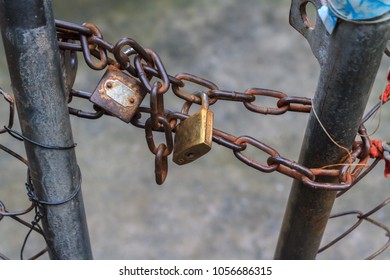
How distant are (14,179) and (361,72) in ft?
6.01

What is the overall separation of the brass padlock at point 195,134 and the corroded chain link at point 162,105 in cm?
1

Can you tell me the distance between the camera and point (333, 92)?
29.0 inches

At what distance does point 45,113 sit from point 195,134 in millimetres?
197

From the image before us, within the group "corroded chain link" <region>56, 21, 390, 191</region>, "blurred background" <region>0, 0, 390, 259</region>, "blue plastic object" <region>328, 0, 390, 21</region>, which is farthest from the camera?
"blurred background" <region>0, 0, 390, 259</region>

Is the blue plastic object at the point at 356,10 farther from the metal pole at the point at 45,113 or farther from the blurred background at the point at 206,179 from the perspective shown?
the blurred background at the point at 206,179

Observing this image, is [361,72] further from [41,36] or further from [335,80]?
[41,36]

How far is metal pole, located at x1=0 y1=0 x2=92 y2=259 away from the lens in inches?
26.1

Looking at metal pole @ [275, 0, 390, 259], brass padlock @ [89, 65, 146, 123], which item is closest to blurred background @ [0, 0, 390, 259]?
metal pole @ [275, 0, 390, 259]

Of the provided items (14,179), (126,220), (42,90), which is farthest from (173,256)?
(42,90)

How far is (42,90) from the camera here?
0.71m

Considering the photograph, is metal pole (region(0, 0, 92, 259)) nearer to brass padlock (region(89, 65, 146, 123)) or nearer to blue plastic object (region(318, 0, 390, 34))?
brass padlock (region(89, 65, 146, 123))

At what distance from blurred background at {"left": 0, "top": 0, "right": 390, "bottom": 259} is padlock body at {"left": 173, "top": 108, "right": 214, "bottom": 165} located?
4.25 feet

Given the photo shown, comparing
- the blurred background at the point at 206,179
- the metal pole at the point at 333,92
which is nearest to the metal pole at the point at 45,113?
the metal pole at the point at 333,92

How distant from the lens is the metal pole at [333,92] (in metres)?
0.67
